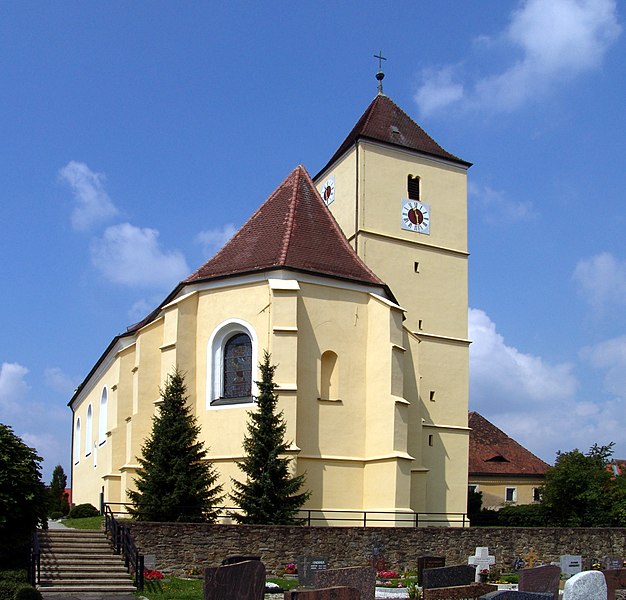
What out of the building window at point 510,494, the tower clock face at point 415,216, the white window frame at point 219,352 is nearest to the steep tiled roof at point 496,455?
the building window at point 510,494

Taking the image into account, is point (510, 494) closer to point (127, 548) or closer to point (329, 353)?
point (329, 353)

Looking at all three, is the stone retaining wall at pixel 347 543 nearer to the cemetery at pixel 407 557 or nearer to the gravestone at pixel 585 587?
the cemetery at pixel 407 557

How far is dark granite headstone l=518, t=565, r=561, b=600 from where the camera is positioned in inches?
529

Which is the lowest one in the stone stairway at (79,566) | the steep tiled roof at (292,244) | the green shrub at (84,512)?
the green shrub at (84,512)

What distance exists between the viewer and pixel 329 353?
26078 mm

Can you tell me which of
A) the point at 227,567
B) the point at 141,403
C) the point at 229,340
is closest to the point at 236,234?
the point at 229,340

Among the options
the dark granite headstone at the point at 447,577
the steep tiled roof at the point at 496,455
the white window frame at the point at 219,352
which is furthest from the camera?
the steep tiled roof at the point at 496,455

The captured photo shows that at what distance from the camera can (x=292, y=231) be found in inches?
1083

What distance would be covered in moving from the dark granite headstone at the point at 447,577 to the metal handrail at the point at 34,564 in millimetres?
7711

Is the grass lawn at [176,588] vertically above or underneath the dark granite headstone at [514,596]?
underneath

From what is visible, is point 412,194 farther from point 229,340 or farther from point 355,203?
point 229,340

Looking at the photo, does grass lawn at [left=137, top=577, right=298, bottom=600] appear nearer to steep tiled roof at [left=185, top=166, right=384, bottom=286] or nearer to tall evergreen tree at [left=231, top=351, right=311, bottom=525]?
tall evergreen tree at [left=231, top=351, right=311, bottom=525]

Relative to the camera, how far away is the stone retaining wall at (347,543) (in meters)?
19.1

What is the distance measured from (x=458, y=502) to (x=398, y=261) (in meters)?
9.59
